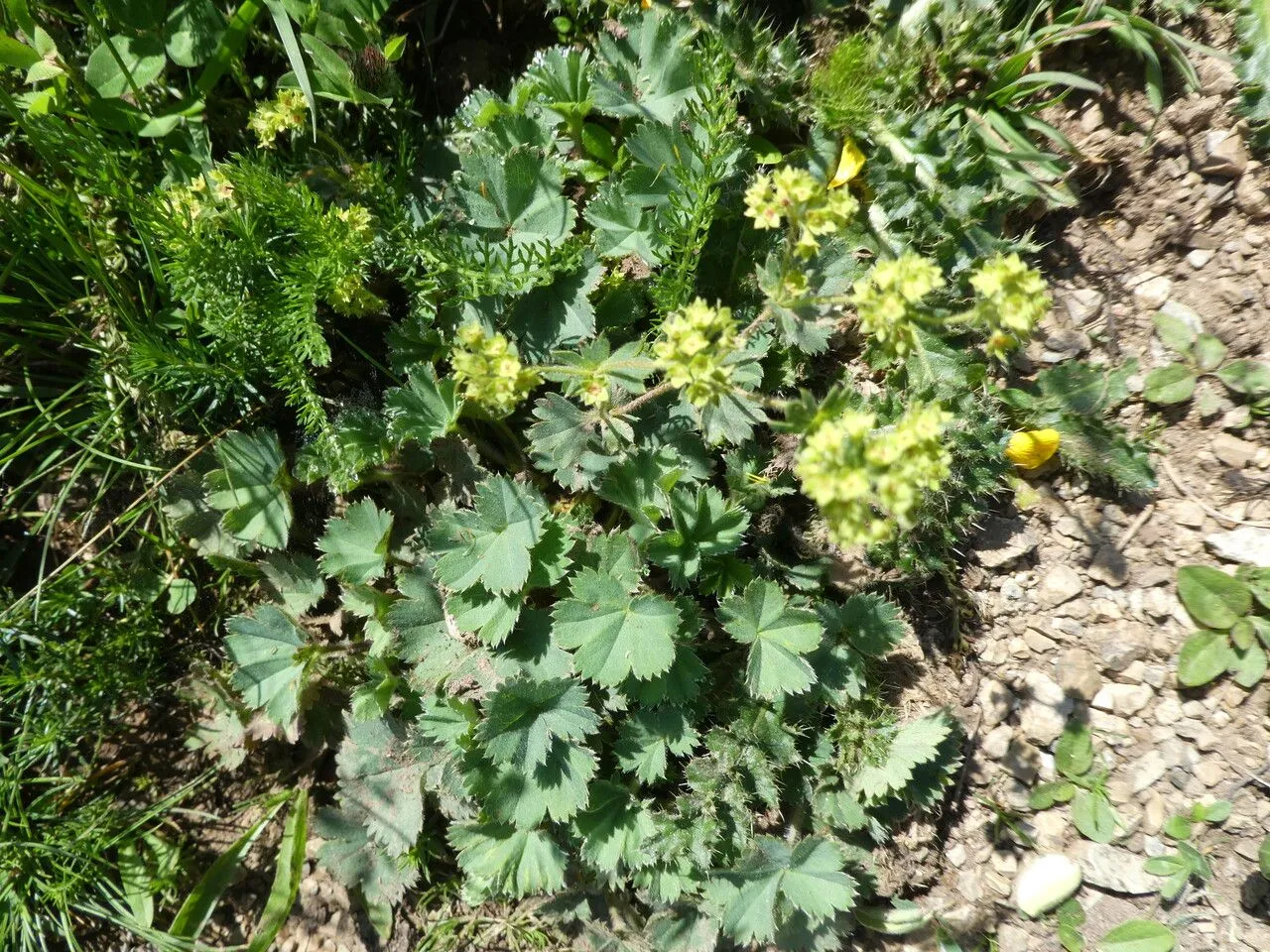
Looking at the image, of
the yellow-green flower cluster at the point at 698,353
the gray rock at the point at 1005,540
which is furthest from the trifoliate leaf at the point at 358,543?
the gray rock at the point at 1005,540

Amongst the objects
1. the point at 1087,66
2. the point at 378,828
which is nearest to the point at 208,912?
the point at 378,828

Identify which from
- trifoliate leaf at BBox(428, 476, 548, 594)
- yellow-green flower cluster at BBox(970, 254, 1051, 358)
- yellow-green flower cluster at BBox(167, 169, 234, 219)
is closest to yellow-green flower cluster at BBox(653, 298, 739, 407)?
yellow-green flower cluster at BBox(970, 254, 1051, 358)

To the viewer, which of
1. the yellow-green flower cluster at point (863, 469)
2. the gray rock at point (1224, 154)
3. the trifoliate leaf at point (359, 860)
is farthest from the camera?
the trifoliate leaf at point (359, 860)

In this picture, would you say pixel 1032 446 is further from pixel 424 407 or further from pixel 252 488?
pixel 252 488

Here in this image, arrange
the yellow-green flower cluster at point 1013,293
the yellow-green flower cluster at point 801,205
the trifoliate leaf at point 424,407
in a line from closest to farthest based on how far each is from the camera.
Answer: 1. the yellow-green flower cluster at point 1013,293
2. the yellow-green flower cluster at point 801,205
3. the trifoliate leaf at point 424,407

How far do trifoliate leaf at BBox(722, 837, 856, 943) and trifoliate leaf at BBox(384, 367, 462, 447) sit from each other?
67.8 inches

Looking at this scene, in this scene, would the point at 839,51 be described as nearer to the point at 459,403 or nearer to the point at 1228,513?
the point at 459,403

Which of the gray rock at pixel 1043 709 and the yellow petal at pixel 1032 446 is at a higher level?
the yellow petal at pixel 1032 446

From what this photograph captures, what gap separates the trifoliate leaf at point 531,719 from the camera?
2629 millimetres

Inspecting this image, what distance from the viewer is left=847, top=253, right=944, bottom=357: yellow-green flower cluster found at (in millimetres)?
1854

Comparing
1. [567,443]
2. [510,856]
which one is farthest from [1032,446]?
[510,856]

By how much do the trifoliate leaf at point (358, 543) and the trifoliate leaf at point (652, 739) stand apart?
99 cm

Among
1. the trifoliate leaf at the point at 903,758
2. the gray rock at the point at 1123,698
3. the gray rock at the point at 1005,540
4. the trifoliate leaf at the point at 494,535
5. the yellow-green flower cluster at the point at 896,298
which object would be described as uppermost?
the yellow-green flower cluster at the point at 896,298

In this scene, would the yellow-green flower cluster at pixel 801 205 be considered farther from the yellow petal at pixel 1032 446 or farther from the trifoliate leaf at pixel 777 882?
the trifoliate leaf at pixel 777 882
